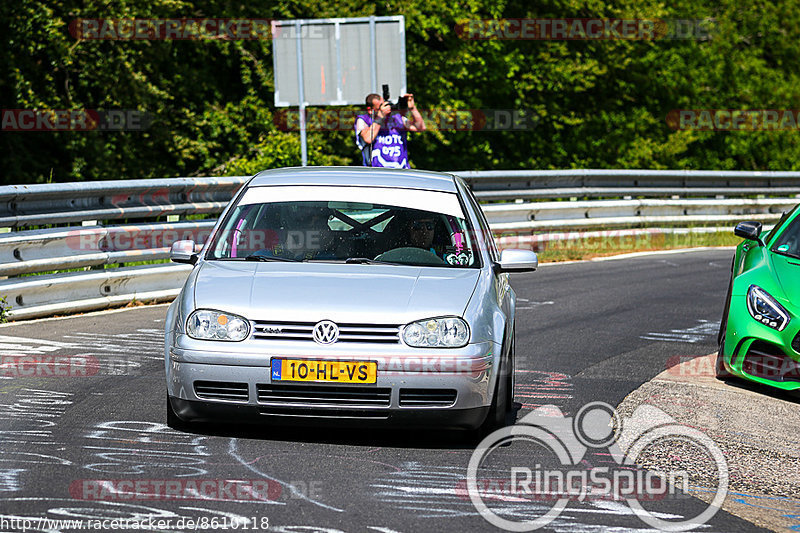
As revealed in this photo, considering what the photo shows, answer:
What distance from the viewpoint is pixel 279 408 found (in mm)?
6203

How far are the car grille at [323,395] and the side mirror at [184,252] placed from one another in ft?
4.67

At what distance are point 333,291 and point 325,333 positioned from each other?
12.9 inches

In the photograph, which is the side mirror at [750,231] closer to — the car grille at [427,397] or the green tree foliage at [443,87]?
the car grille at [427,397]

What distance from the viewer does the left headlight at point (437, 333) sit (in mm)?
6234

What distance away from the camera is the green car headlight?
8.39 metres

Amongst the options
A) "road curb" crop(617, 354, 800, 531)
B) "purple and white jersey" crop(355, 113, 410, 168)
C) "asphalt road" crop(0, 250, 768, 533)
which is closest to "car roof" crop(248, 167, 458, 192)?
"asphalt road" crop(0, 250, 768, 533)

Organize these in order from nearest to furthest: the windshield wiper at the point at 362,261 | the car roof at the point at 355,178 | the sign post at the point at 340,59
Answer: the windshield wiper at the point at 362,261, the car roof at the point at 355,178, the sign post at the point at 340,59

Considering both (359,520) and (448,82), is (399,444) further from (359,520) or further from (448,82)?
(448,82)

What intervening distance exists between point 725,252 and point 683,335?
921cm

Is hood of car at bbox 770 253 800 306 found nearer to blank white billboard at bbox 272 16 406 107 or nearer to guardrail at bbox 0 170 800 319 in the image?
guardrail at bbox 0 170 800 319

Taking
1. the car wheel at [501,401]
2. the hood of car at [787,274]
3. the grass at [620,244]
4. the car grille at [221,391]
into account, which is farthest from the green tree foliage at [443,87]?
the car grille at [221,391]

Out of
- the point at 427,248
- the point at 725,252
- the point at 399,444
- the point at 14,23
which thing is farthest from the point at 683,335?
the point at 14,23

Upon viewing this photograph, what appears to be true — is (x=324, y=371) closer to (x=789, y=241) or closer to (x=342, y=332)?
(x=342, y=332)

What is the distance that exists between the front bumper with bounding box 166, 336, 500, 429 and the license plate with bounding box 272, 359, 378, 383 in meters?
0.03
